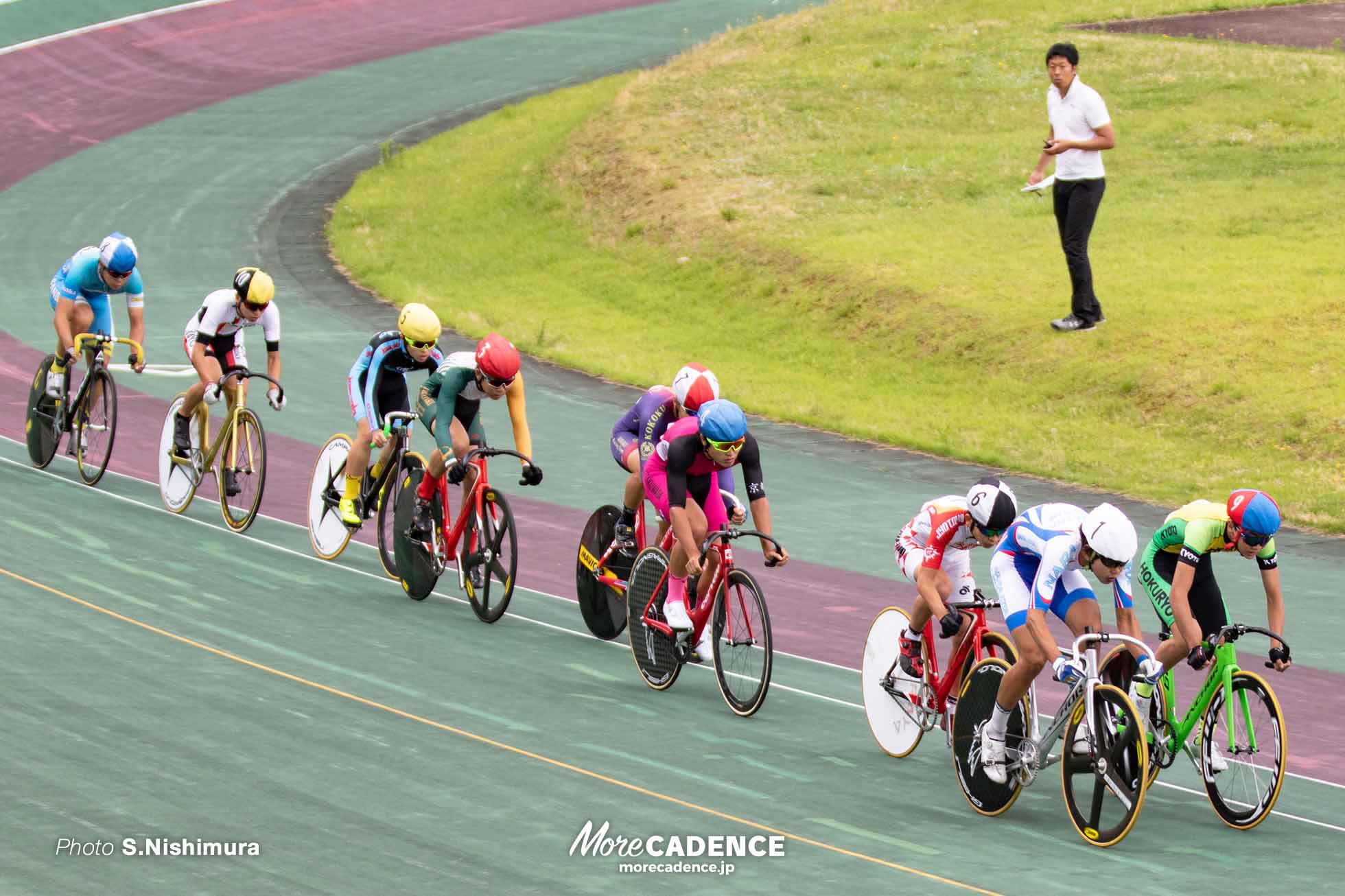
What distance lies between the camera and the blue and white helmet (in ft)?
41.9

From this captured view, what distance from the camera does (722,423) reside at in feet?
27.3

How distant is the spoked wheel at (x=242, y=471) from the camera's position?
1227 centimetres

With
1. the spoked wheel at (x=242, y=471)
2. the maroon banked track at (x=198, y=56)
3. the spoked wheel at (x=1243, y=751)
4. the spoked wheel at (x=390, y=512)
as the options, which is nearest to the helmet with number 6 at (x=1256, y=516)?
the spoked wheel at (x=1243, y=751)

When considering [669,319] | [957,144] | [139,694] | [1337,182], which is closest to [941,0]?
[957,144]

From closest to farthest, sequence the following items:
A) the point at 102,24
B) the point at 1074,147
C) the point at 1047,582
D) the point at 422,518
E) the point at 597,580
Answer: the point at 1047,582 → the point at 597,580 → the point at 422,518 → the point at 1074,147 → the point at 102,24

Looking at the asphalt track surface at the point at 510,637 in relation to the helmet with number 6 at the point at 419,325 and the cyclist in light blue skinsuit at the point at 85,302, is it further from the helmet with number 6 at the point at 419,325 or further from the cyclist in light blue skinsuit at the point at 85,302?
the helmet with number 6 at the point at 419,325

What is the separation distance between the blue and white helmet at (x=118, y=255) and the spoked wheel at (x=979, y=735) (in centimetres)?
758

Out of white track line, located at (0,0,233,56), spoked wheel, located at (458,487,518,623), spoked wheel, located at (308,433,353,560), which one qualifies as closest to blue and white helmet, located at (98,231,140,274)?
spoked wheel, located at (308,433,353,560)

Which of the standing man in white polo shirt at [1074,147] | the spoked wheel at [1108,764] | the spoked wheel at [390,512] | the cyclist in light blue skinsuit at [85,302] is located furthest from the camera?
the standing man in white polo shirt at [1074,147]

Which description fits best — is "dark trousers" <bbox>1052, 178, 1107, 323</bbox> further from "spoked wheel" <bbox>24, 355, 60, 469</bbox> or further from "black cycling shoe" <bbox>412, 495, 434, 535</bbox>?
"spoked wheel" <bbox>24, 355, 60, 469</bbox>

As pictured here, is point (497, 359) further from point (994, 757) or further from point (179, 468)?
point (179, 468)

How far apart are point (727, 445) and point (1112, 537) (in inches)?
79.6

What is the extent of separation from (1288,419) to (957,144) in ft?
39.7

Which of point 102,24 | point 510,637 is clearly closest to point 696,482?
point 510,637
